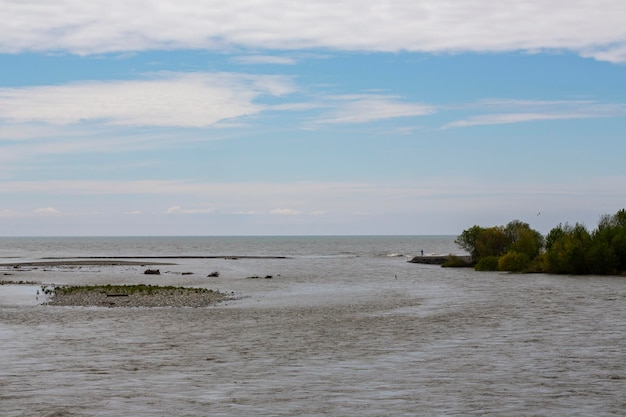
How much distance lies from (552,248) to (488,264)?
1657 centimetres

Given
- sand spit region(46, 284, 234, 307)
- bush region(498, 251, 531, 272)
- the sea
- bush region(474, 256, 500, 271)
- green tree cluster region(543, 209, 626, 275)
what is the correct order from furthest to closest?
bush region(474, 256, 500, 271) < bush region(498, 251, 531, 272) < green tree cluster region(543, 209, 626, 275) < sand spit region(46, 284, 234, 307) < the sea

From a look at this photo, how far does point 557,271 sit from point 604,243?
24.5 ft

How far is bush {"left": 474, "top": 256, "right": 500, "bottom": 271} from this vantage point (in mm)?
118688

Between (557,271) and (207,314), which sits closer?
(207,314)

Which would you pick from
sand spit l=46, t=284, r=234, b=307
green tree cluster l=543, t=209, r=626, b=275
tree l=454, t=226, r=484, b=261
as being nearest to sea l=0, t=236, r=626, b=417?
sand spit l=46, t=284, r=234, b=307

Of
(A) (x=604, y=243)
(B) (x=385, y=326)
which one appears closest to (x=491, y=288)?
(A) (x=604, y=243)

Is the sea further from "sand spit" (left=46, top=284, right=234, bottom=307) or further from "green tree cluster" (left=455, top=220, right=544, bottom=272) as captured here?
"green tree cluster" (left=455, top=220, right=544, bottom=272)

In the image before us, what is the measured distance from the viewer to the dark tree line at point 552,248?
96.6m

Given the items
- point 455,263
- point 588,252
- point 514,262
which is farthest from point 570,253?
point 455,263

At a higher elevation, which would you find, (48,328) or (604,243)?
(604,243)

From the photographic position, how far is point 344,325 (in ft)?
155

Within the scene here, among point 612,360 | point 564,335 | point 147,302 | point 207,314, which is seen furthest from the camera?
point 147,302

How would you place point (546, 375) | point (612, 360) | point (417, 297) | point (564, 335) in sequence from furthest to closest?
point (417, 297) < point (564, 335) < point (612, 360) < point (546, 375)

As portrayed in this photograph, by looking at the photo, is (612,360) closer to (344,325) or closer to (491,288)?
(344,325)
